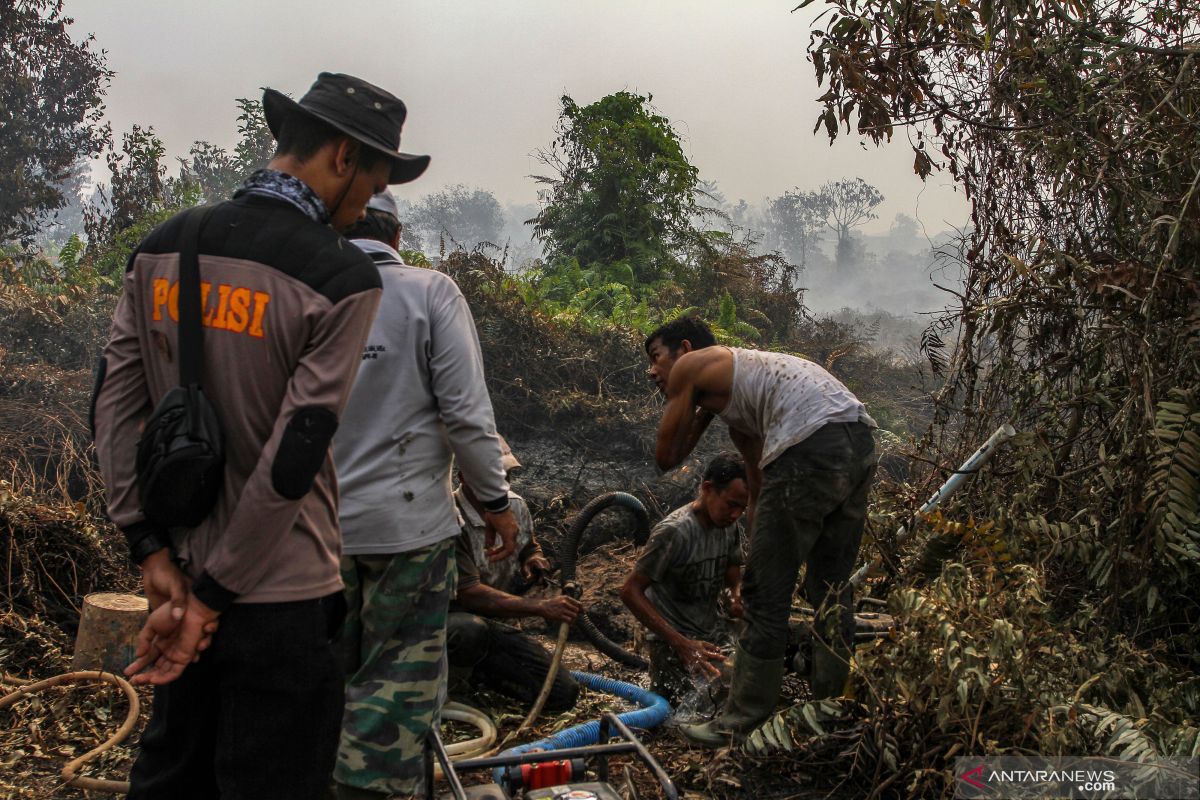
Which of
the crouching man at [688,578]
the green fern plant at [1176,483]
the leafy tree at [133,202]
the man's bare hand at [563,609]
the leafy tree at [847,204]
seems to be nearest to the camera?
the green fern plant at [1176,483]

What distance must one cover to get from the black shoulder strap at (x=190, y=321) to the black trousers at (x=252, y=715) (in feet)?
1.48

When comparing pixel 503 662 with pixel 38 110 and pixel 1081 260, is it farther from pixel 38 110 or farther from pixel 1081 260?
pixel 38 110

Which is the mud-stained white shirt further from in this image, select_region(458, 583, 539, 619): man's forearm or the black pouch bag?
the black pouch bag

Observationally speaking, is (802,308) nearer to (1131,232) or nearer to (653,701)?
(1131,232)

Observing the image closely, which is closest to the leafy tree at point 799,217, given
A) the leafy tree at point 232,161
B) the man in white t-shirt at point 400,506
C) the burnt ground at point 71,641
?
the leafy tree at point 232,161

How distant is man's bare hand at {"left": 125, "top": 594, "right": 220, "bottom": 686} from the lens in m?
1.74

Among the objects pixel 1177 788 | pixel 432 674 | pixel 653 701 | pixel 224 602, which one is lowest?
pixel 653 701

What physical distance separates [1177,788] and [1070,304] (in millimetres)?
2567

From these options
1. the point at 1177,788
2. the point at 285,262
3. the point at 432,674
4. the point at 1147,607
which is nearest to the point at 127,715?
the point at 432,674

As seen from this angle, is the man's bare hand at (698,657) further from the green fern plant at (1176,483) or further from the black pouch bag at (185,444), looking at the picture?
the black pouch bag at (185,444)

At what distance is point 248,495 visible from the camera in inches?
68.4

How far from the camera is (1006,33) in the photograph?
16.0ft

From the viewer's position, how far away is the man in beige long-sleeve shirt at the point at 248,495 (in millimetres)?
1754

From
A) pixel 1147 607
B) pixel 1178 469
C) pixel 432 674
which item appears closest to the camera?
pixel 432 674
